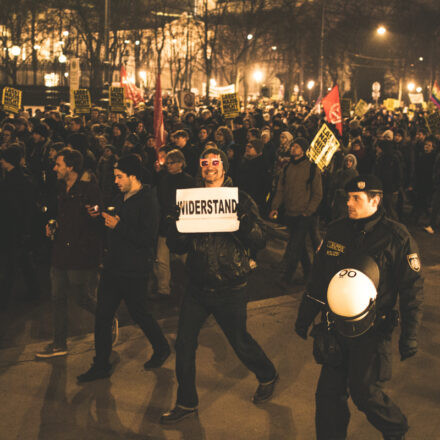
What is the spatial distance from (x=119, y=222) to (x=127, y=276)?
418 mm

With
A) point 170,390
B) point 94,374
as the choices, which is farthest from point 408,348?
point 94,374

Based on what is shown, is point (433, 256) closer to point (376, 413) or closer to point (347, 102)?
point (376, 413)

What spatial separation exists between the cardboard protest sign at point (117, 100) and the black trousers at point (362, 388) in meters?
15.6

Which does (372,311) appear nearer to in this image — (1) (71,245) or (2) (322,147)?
(1) (71,245)

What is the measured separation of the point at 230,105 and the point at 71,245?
11.9m

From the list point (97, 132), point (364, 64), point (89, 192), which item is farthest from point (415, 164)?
point (364, 64)

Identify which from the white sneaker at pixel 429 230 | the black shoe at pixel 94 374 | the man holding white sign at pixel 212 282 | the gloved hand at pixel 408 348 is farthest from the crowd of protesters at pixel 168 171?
the gloved hand at pixel 408 348

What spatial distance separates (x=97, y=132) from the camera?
13.8 m

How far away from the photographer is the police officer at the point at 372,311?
4.02 meters

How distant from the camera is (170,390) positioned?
215 inches

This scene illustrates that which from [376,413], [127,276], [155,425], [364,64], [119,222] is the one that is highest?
[364,64]

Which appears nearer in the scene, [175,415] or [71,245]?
[175,415]

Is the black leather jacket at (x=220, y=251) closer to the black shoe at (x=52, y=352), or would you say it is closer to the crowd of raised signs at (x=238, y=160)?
the black shoe at (x=52, y=352)

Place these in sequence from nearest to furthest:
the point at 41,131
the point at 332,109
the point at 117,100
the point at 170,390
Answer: the point at 170,390, the point at 41,131, the point at 332,109, the point at 117,100
